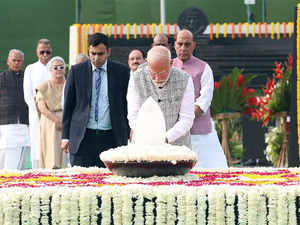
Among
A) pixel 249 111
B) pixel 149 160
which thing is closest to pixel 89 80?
pixel 149 160

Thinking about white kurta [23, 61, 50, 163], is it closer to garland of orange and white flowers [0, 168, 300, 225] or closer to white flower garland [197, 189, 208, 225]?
garland of orange and white flowers [0, 168, 300, 225]

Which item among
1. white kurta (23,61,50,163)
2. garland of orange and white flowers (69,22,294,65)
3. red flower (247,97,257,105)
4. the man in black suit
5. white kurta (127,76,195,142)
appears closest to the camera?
white kurta (127,76,195,142)

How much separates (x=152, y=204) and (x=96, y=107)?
3.04m

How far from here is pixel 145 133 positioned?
15.5 feet

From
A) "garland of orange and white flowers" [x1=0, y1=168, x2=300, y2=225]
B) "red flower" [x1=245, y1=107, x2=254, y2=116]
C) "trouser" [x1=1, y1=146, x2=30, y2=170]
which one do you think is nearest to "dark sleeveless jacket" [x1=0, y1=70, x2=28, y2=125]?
"trouser" [x1=1, y1=146, x2=30, y2=170]

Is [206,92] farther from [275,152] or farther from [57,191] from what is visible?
[275,152]

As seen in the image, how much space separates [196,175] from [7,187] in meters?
1.08

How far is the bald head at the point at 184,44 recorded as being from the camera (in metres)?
7.35

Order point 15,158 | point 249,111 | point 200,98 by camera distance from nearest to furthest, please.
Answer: point 200,98 < point 15,158 < point 249,111

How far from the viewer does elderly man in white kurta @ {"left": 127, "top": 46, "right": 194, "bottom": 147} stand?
587cm

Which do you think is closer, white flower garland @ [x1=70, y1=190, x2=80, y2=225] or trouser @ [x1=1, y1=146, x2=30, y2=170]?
white flower garland @ [x1=70, y1=190, x2=80, y2=225]

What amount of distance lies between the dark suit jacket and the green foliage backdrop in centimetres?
971

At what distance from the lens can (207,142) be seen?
24.8 feet

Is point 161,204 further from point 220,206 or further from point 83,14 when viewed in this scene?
point 83,14
